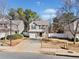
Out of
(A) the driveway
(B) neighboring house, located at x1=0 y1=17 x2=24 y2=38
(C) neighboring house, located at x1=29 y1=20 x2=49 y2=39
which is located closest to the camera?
(A) the driveway

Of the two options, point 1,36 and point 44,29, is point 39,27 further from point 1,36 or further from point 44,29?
point 1,36

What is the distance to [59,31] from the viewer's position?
6856 cm

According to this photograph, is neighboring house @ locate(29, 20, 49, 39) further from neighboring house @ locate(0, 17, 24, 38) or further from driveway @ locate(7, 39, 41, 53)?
driveway @ locate(7, 39, 41, 53)

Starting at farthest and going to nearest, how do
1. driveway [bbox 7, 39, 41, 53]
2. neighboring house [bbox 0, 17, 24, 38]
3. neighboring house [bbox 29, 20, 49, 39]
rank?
neighboring house [bbox 29, 20, 49, 39]
neighboring house [bbox 0, 17, 24, 38]
driveway [bbox 7, 39, 41, 53]

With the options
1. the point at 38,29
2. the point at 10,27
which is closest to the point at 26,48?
the point at 10,27

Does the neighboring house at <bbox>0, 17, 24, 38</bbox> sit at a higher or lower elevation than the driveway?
higher

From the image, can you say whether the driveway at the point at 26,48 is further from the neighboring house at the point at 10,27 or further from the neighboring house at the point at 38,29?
the neighboring house at the point at 38,29

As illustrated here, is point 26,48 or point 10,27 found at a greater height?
point 10,27

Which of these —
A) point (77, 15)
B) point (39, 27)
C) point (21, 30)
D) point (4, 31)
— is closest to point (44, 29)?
point (39, 27)

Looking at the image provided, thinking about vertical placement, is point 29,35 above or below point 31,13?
below

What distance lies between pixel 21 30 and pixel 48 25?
10.9 m

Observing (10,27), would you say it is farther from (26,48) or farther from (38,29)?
(26,48)

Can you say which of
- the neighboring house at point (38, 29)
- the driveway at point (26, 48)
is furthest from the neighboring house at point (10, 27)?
the driveway at point (26, 48)

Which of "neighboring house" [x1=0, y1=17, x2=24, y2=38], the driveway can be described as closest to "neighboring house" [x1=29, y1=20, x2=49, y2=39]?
"neighboring house" [x1=0, y1=17, x2=24, y2=38]
